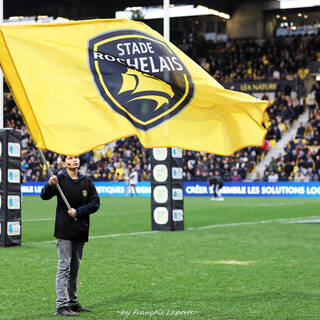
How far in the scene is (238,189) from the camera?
47.4 meters

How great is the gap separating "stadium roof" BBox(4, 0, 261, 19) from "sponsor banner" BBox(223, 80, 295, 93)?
5755mm

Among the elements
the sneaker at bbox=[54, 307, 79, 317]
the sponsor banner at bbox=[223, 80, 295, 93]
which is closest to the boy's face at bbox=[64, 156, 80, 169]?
the sneaker at bbox=[54, 307, 79, 317]

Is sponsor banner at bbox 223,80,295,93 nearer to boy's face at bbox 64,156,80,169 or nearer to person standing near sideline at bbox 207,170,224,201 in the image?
person standing near sideline at bbox 207,170,224,201

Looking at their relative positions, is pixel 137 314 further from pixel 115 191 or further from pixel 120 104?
pixel 115 191

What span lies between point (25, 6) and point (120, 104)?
40.9 metres

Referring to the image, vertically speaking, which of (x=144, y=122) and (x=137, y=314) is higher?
(x=144, y=122)

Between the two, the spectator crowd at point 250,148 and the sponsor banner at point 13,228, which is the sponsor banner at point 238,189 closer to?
the spectator crowd at point 250,148

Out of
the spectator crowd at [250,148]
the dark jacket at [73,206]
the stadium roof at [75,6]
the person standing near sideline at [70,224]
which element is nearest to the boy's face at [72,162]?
the person standing near sideline at [70,224]

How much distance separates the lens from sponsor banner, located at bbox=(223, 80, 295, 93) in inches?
2107

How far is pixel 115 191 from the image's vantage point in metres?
51.1

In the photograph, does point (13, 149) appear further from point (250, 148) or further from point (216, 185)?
point (250, 148)

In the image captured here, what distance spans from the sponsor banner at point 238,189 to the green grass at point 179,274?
68.1 ft

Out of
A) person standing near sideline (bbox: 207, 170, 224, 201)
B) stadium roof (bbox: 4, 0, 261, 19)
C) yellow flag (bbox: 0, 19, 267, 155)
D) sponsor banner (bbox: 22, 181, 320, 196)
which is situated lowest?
sponsor banner (bbox: 22, 181, 320, 196)

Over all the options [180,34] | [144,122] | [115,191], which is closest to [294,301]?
[144,122]
